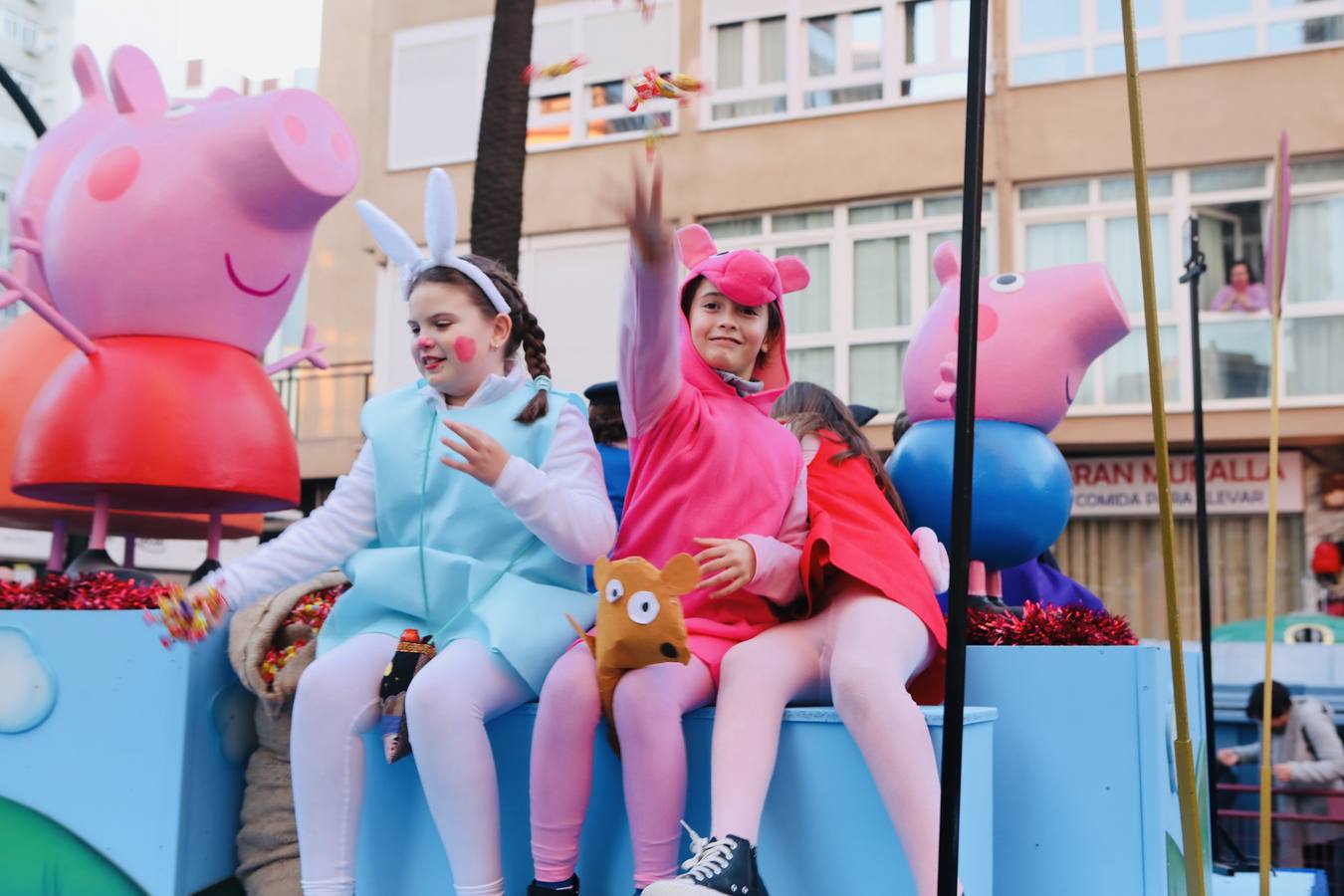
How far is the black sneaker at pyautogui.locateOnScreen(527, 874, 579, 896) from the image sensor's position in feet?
6.64

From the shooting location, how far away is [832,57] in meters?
11.2

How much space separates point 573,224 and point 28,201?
7.98 metres

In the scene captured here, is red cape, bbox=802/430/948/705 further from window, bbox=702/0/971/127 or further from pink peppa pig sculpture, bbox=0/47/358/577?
window, bbox=702/0/971/127

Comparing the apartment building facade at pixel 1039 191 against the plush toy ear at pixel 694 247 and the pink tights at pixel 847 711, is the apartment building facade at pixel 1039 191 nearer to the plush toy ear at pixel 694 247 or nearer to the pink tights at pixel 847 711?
the plush toy ear at pixel 694 247

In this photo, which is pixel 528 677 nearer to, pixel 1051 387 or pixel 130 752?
pixel 130 752

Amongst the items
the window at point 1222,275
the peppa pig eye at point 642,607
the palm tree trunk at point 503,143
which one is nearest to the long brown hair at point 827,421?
the peppa pig eye at point 642,607

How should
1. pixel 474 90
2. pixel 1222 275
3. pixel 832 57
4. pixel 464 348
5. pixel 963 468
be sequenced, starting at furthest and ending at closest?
pixel 474 90 < pixel 832 57 < pixel 1222 275 < pixel 464 348 < pixel 963 468

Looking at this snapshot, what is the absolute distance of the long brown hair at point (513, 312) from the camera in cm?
238

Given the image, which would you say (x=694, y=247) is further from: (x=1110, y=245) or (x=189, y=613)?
(x=1110, y=245)

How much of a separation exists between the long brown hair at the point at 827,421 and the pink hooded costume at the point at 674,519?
0.13m

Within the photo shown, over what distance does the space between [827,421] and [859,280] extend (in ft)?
28.4

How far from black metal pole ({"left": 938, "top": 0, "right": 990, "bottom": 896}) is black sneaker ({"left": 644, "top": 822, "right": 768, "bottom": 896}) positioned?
368 millimetres

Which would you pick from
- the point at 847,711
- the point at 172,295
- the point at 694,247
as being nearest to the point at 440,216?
the point at 694,247

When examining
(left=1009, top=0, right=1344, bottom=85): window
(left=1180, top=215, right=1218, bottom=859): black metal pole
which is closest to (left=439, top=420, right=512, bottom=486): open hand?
(left=1180, top=215, right=1218, bottom=859): black metal pole
